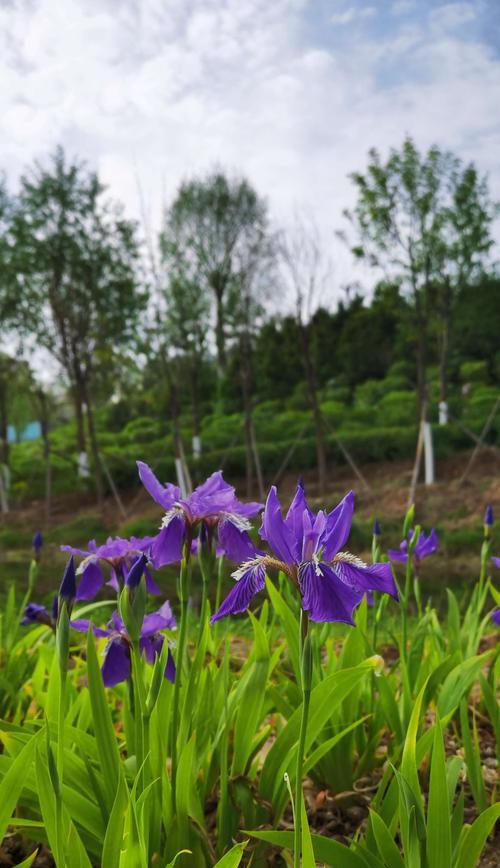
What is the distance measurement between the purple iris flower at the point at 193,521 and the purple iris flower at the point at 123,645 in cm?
44

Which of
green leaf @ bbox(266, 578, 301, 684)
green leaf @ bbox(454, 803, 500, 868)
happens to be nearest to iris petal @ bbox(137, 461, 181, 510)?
green leaf @ bbox(266, 578, 301, 684)

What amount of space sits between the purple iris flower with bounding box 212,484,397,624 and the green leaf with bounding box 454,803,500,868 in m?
0.68

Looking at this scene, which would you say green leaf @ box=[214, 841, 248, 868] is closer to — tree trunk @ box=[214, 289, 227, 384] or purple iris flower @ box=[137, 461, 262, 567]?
purple iris flower @ box=[137, 461, 262, 567]

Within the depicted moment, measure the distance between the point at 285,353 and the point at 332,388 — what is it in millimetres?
2528

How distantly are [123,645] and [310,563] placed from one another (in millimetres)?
991

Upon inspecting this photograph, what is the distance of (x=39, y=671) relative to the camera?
2.75 meters

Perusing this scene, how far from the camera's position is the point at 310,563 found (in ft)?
4.27

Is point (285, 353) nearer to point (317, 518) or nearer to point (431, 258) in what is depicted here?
point (431, 258)

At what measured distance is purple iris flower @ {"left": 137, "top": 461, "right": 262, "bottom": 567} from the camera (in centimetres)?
171

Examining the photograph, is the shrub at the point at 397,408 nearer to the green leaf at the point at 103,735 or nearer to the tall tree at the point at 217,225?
the tall tree at the point at 217,225

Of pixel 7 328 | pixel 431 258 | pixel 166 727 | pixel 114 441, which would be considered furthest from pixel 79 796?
pixel 114 441

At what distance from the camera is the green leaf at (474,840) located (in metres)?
1.56

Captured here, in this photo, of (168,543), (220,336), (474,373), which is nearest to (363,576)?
(168,543)

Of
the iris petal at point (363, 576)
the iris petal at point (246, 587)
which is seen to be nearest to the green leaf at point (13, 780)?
the iris petal at point (246, 587)
